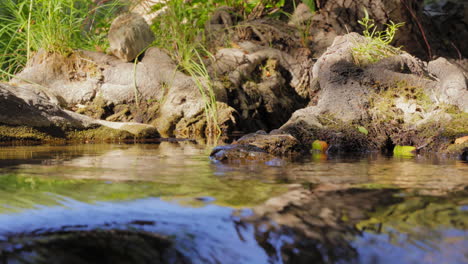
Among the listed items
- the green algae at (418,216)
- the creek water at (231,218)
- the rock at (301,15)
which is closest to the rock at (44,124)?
the creek water at (231,218)

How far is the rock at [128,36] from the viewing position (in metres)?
6.86

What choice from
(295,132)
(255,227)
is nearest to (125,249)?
(255,227)

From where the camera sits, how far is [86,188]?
5.54 ft

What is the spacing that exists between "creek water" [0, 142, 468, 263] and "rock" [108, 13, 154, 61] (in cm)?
505

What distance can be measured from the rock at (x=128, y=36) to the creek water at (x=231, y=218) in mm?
5054

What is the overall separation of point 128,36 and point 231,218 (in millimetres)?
6105

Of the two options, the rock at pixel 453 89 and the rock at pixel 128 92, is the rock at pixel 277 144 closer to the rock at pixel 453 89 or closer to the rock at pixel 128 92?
the rock at pixel 453 89

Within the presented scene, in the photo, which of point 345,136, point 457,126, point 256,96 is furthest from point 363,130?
point 256,96

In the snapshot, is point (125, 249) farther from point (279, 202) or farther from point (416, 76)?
point (416, 76)

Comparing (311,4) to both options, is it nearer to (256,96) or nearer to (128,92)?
(256,96)

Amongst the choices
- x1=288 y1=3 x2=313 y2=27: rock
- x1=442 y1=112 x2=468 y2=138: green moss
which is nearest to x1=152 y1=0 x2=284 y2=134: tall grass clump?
x1=288 y1=3 x2=313 y2=27: rock

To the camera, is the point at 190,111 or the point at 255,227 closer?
the point at 255,227

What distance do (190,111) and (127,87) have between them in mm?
1074

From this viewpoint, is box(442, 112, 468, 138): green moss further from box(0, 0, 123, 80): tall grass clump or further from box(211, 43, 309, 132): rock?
box(0, 0, 123, 80): tall grass clump
